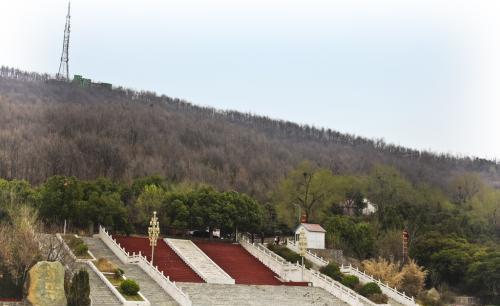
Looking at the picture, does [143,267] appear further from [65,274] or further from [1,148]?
[1,148]

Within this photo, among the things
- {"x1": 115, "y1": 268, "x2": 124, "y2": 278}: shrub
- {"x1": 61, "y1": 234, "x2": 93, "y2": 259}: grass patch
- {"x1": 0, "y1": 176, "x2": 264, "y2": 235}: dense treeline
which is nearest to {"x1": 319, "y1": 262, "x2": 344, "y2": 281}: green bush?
{"x1": 0, "y1": 176, "x2": 264, "y2": 235}: dense treeline

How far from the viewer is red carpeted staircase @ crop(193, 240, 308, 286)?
46.2 metres

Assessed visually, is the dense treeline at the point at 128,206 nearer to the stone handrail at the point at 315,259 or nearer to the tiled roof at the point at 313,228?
the tiled roof at the point at 313,228

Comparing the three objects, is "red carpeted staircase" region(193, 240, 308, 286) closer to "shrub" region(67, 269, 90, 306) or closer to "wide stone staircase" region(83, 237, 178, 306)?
"wide stone staircase" region(83, 237, 178, 306)

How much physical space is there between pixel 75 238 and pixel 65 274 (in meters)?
12.6

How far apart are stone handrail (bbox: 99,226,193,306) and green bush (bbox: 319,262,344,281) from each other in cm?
1197

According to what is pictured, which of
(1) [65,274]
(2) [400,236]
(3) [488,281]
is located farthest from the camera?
(2) [400,236]

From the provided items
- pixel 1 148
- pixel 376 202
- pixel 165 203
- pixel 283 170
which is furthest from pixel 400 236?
pixel 1 148

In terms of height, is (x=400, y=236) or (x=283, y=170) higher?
Answer: (x=283, y=170)

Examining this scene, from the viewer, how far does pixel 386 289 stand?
151 feet

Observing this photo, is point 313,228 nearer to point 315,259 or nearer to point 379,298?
point 315,259

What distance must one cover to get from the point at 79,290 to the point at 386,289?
22064mm

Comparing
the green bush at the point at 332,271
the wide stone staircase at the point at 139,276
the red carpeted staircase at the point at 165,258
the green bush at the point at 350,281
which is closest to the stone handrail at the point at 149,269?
the wide stone staircase at the point at 139,276

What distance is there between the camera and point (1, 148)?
86.6 m
